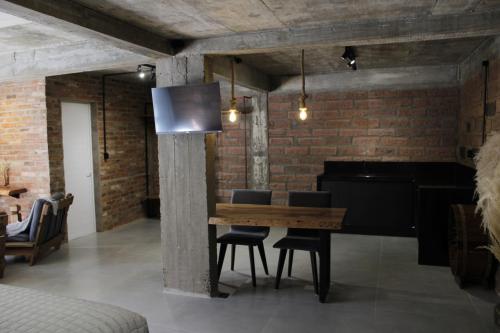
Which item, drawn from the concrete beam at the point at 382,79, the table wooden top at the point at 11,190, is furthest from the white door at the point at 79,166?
the concrete beam at the point at 382,79

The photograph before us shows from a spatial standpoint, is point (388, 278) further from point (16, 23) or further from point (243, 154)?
point (16, 23)

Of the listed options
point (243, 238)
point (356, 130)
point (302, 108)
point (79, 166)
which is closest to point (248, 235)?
point (243, 238)

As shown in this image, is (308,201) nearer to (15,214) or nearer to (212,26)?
(212,26)

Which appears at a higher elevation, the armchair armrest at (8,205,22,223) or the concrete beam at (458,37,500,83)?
the concrete beam at (458,37,500,83)

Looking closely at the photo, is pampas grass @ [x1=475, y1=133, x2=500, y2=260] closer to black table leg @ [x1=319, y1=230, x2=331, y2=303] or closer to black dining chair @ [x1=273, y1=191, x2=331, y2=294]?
black table leg @ [x1=319, y1=230, x2=331, y2=303]

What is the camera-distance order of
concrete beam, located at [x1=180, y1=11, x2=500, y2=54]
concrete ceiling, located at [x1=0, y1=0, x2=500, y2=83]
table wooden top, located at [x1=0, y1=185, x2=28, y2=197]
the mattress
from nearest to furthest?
1. the mattress
2. concrete ceiling, located at [x1=0, y1=0, x2=500, y2=83]
3. concrete beam, located at [x1=180, y1=11, x2=500, y2=54]
4. table wooden top, located at [x1=0, y1=185, x2=28, y2=197]

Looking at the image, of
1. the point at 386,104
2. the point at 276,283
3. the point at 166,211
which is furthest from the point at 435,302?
the point at 386,104

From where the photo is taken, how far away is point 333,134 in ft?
24.8

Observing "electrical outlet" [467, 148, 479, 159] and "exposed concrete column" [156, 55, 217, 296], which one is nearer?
"exposed concrete column" [156, 55, 217, 296]

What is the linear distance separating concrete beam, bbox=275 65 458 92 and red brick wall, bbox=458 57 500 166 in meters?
0.38

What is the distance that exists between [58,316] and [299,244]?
2.62m

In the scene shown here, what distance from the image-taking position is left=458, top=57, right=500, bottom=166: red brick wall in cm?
464

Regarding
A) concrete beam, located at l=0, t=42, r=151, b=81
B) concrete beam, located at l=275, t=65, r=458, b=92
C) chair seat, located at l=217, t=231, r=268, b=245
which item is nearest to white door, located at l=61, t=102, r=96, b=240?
concrete beam, located at l=0, t=42, r=151, b=81

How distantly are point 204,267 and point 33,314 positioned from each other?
218 cm
